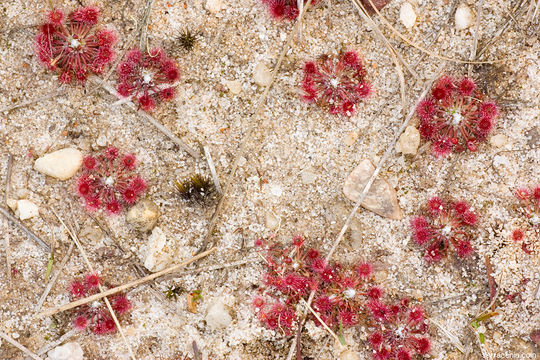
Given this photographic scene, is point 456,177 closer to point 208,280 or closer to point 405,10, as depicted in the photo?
point 405,10

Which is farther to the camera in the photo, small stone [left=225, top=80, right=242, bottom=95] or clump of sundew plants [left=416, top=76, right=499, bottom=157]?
small stone [left=225, top=80, right=242, bottom=95]

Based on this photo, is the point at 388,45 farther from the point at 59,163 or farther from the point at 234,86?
the point at 59,163

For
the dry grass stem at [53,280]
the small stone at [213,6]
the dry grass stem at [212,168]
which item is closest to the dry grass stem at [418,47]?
the small stone at [213,6]

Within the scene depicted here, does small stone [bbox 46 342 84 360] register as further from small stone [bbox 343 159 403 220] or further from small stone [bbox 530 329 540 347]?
small stone [bbox 530 329 540 347]

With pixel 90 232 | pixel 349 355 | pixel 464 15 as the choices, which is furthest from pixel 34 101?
pixel 464 15

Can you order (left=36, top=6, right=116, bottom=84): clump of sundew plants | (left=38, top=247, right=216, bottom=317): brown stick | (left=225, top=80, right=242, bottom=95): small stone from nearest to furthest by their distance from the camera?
(left=36, top=6, right=116, bottom=84): clump of sundew plants
(left=38, top=247, right=216, bottom=317): brown stick
(left=225, top=80, right=242, bottom=95): small stone

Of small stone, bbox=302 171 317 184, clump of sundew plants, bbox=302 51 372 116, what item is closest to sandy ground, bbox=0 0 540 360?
small stone, bbox=302 171 317 184

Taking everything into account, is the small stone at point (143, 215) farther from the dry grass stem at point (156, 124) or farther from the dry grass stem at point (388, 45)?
the dry grass stem at point (388, 45)
